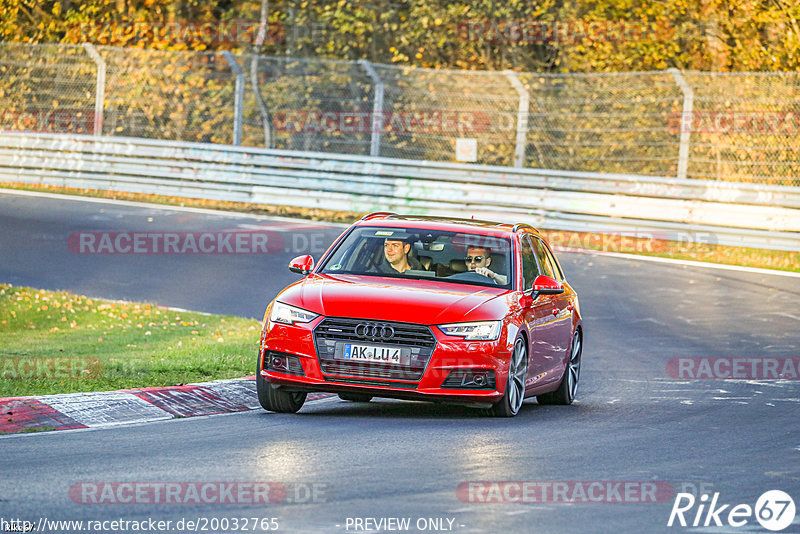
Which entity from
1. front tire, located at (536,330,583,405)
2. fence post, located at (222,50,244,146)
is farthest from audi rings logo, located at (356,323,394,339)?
fence post, located at (222,50,244,146)

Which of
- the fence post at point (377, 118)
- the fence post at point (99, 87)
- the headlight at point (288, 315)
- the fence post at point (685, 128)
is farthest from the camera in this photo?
the fence post at point (99, 87)

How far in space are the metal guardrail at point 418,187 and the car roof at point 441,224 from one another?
1209 cm

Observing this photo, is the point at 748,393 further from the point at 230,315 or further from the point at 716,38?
the point at 716,38

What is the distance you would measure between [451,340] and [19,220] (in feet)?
54.5

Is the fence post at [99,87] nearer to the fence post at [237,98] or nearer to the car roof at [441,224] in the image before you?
the fence post at [237,98]

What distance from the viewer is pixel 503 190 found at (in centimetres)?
2600

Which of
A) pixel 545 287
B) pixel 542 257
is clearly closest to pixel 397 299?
pixel 545 287

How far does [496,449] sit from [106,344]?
254 inches

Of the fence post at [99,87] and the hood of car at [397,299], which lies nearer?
the hood of car at [397,299]

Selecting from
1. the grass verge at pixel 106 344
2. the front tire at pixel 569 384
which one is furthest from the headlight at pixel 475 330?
the grass verge at pixel 106 344

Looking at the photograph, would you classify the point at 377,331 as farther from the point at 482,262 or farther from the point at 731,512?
the point at 731,512

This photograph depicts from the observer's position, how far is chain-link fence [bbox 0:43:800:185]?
24906mm

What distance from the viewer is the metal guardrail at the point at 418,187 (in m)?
24.1

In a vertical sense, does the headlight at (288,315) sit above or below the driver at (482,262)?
below
